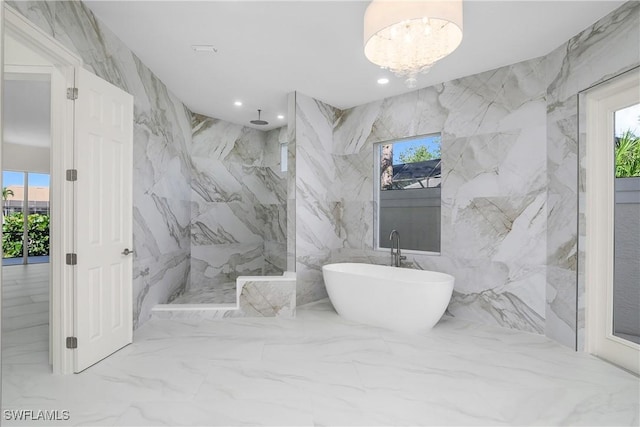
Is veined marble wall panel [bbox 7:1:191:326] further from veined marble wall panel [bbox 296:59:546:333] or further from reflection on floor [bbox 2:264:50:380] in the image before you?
veined marble wall panel [bbox 296:59:546:333]

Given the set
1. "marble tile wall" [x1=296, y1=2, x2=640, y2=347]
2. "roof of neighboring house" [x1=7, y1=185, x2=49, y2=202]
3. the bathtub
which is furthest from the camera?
"roof of neighboring house" [x1=7, y1=185, x2=49, y2=202]

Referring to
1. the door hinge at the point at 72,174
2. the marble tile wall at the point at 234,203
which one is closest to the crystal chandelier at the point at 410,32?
the door hinge at the point at 72,174

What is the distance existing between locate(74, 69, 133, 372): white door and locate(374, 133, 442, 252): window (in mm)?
3087

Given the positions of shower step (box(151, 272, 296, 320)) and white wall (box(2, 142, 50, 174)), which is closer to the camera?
shower step (box(151, 272, 296, 320))

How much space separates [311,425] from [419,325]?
1.77m

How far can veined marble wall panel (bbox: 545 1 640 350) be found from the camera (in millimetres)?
2617

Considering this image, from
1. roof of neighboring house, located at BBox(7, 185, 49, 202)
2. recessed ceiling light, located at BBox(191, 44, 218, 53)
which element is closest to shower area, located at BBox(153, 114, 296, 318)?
recessed ceiling light, located at BBox(191, 44, 218, 53)

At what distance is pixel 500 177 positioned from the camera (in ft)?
11.5

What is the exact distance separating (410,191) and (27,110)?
6.19 meters

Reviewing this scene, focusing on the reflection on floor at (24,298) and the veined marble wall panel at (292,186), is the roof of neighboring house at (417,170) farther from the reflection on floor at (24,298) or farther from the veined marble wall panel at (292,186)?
the reflection on floor at (24,298)

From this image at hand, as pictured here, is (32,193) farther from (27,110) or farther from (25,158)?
(27,110)

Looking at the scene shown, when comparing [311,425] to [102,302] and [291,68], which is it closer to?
[102,302]

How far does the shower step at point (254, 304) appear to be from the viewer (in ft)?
12.3

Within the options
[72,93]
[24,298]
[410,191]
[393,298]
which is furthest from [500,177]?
[24,298]
